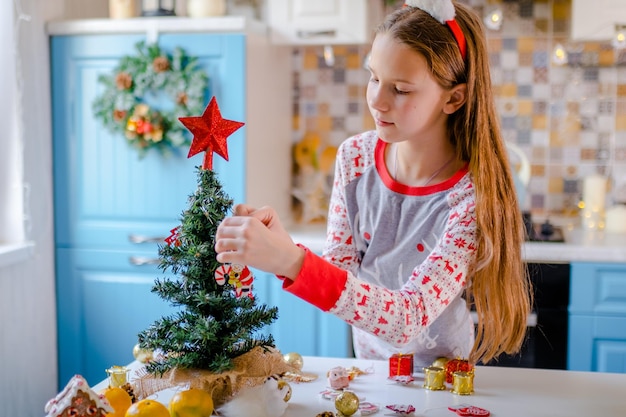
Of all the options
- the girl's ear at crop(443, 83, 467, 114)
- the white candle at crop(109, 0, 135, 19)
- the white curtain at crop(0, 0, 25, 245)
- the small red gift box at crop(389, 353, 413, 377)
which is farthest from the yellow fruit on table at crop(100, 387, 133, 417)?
the white candle at crop(109, 0, 135, 19)

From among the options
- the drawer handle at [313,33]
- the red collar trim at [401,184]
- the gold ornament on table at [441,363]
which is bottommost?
the gold ornament on table at [441,363]

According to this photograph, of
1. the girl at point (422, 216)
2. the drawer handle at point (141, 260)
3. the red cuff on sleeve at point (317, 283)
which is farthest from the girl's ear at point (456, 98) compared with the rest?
the drawer handle at point (141, 260)

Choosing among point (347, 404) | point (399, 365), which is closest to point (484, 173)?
point (399, 365)

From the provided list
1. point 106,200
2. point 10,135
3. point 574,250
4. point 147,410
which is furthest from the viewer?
point 106,200

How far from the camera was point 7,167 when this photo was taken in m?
2.75

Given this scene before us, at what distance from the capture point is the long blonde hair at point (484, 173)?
1.39 metres

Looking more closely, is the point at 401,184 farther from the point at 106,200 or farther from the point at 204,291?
the point at 106,200

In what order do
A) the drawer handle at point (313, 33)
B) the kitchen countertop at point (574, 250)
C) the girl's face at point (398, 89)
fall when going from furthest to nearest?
the drawer handle at point (313, 33) < the kitchen countertop at point (574, 250) < the girl's face at point (398, 89)

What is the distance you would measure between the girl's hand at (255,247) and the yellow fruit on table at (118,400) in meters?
0.26

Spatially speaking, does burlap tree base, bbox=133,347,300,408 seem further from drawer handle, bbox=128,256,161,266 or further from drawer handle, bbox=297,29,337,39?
drawer handle, bbox=297,29,337,39

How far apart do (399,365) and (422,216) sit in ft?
0.96

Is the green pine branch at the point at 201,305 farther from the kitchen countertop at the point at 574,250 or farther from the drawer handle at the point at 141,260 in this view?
the drawer handle at the point at 141,260

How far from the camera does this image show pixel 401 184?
1575mm

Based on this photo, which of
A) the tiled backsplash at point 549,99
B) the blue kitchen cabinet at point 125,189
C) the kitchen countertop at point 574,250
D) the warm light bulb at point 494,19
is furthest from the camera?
the tiled backsplash at point 549,99
